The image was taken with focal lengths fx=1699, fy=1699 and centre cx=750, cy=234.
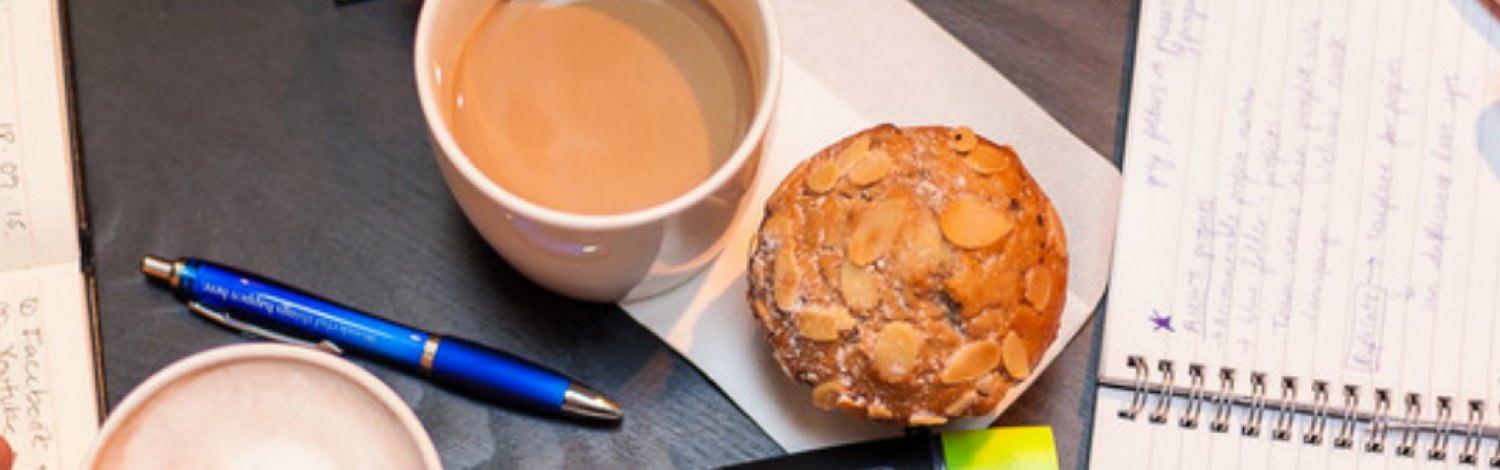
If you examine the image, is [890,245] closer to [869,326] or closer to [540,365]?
[869,326]

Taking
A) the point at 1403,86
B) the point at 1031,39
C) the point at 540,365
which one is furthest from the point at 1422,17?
the point at 540,365

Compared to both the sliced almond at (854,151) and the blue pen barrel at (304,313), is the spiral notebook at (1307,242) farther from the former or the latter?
the blue pen barrel at (304,313)

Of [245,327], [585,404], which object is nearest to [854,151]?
[585,404]

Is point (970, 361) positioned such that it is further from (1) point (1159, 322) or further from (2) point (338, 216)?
(2) point (338, 216)

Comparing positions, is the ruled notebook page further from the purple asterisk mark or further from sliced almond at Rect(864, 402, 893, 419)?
the purple asterisk mark

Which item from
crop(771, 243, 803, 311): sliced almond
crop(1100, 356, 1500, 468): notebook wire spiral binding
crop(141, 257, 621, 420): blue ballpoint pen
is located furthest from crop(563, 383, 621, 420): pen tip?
crop(1100, 356, 1500, 468): notebook wire spiral binding

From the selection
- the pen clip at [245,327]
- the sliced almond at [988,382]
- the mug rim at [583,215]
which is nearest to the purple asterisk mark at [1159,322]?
the sliced almond at [988,382]
